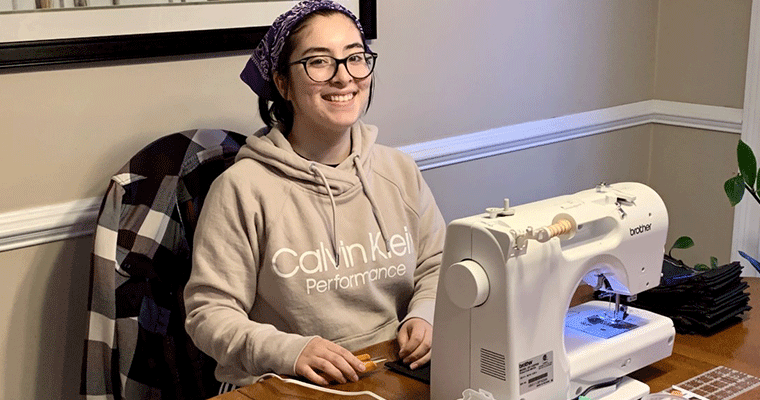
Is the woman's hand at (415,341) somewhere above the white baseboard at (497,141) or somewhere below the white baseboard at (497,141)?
below

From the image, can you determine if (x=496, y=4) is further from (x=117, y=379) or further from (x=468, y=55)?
(x=117, y=379)

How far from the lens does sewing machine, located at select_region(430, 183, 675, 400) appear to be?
49.3 inches

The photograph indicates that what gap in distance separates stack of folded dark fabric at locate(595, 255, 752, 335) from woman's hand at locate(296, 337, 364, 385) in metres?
0.53

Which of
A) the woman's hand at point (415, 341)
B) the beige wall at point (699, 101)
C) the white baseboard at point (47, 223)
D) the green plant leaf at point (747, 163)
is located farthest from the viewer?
→ the beige wall at point (699, 101)

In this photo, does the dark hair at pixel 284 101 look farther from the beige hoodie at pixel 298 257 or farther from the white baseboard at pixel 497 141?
the white baseboard at pixel 497 141

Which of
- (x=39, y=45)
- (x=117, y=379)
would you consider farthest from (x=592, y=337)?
(x=39, y=45)

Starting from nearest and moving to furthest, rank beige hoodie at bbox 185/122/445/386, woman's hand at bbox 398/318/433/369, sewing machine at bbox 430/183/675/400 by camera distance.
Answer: sewing machine at bbox 430/183/675/400 → woman's hand at bbox 398/318/433/369 → beige hoodie at bbox 185/122/445/386

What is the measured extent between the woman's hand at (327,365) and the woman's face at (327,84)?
1.49 feet

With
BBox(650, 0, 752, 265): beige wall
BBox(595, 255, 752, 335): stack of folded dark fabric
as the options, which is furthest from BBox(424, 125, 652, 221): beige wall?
BBox(595, 255, 752, 335): stack of folded dark fabric

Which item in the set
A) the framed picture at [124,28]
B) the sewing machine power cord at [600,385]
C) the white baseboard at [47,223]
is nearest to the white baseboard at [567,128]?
the framed picture at [124,28]

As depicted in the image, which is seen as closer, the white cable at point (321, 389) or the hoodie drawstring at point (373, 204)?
the white cable at point (321, 389)

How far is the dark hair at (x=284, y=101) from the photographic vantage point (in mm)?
1718

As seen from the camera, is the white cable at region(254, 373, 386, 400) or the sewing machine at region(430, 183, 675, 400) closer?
the sewing machine at region(430, 183, 675, 400)

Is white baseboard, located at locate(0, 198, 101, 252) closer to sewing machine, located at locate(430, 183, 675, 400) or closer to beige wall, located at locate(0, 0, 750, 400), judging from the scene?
beige wall, located at locate(0, 0, 750, 400)
